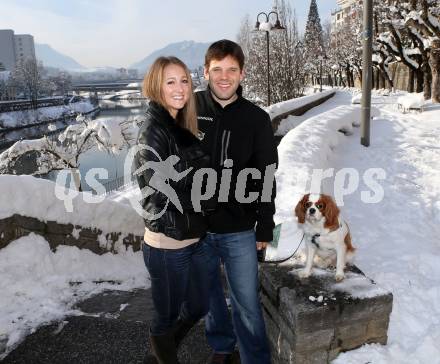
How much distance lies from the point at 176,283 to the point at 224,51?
1.68m

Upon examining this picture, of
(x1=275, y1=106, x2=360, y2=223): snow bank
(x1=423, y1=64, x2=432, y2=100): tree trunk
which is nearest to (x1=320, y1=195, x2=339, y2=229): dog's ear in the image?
(x1=275, y1=106, x2=360, y2=223): snow bank

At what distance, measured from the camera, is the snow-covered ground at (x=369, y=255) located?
3.79 m

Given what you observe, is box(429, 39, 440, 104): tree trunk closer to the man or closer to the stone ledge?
the stone ledge

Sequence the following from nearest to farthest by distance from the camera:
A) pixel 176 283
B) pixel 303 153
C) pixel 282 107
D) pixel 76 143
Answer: pixel 176 283 → pixel 303 153 → pixel 282 107 → pixel 76 143

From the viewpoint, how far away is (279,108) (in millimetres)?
15281

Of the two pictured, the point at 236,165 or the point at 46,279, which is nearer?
the point at 236,165

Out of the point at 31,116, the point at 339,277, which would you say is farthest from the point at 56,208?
the point at 31,116

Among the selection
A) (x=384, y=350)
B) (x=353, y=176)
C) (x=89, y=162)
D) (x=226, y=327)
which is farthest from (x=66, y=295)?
(x=89, y=162)

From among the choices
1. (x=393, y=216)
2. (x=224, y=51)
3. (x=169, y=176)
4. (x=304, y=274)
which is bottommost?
(x=393, y=216)

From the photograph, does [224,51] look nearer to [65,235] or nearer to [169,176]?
[169,176]

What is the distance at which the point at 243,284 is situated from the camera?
2984 mm

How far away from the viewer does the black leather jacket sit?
254cm

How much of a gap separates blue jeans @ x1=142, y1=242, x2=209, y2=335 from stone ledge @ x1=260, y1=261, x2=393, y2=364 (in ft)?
2.09

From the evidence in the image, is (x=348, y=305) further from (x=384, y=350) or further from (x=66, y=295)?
(x=66, y=295)
